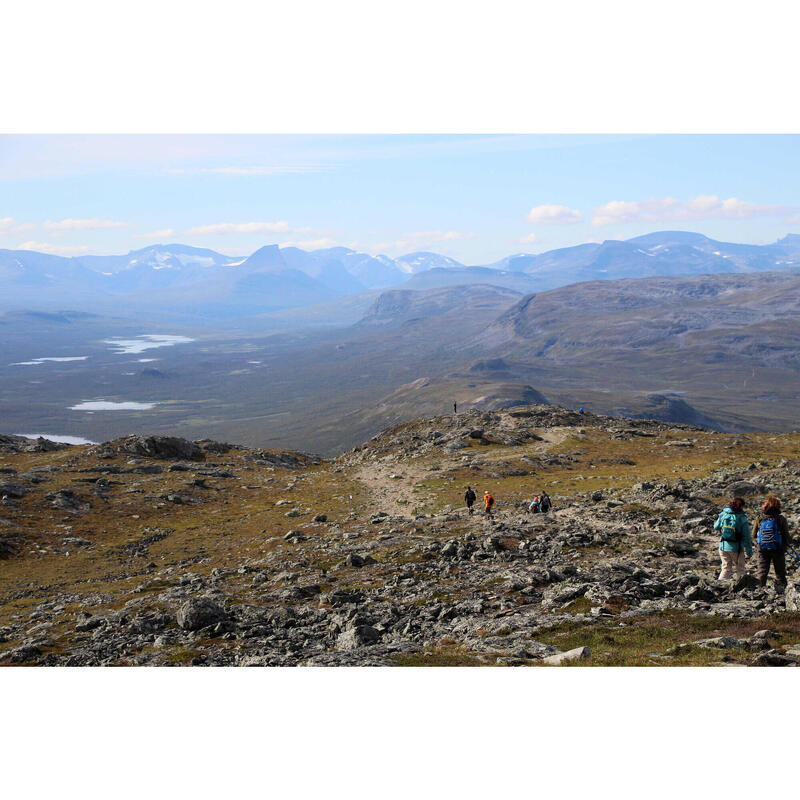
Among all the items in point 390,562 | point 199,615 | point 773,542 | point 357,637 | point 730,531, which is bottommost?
point 390,562

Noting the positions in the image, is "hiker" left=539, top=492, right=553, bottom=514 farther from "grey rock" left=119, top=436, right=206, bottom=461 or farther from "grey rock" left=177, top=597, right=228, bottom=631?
"grey rock" left=119, top=436, right=206, bottom=461

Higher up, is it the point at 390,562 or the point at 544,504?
the point at 544,504

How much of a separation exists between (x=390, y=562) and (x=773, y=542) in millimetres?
15969

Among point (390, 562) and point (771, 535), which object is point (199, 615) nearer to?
point (390, 562)

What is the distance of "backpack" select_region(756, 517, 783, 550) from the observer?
18188 millimetres

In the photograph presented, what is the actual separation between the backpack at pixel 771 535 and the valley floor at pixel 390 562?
1274 millimetres

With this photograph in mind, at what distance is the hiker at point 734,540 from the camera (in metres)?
19.5

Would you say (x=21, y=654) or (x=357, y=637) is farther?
(x=21, y=654)

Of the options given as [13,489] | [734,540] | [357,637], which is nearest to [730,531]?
[734,540]

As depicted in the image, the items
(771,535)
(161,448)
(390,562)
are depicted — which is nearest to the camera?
(771,535)

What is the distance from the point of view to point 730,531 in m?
19.6

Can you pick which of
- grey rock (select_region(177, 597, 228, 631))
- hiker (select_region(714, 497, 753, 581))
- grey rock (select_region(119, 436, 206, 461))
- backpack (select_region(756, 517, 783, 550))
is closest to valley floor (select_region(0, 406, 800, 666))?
grey rock (select_region(177, 597, 228, 631))

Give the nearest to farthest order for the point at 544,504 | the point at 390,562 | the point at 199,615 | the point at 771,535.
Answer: the point at 771,535
the point at 199,615
the point at 390,562
the point at 544,504

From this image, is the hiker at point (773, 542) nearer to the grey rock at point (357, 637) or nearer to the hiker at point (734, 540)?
the hiker at point (734, 540)
